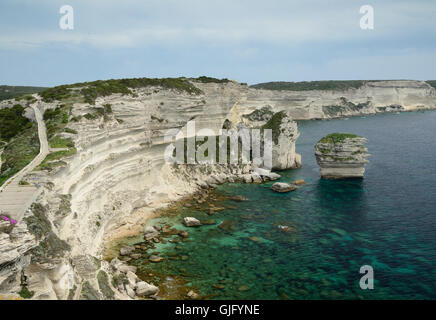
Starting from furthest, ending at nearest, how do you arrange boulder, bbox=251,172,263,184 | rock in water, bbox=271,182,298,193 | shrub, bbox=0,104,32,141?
boulder, bbox=251,172,263,184, rock in water, bbox=271,182,298,193, shrub, bbox=0,104,32,141

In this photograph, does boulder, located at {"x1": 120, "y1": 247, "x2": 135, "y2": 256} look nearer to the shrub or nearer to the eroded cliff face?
the eroded cliff face

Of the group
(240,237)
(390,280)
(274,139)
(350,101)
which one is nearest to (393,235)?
(390,280)

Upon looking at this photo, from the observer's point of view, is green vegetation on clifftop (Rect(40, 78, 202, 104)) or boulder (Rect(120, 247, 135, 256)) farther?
green vegetation on clifftop (Rect(40, 78, 202, 104))

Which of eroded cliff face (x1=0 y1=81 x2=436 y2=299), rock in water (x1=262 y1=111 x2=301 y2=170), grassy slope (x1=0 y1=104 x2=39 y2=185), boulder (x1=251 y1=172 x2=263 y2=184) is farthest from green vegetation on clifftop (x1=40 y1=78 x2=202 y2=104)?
rock in water (x1=262 y1=111 x2=301 y2=170)

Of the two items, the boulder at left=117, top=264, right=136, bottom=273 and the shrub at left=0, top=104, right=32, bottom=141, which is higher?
the shrub at left=0, top=104, right=32, bottom=141

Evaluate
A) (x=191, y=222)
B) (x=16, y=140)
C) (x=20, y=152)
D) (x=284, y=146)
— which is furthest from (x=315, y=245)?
(x=284, y=146)

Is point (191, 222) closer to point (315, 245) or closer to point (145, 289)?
point (145, 289)

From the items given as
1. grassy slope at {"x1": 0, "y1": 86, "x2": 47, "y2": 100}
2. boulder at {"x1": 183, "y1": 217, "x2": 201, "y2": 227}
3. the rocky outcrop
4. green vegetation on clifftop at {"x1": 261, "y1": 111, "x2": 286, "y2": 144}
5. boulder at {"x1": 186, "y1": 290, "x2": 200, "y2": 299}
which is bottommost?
boulder at {"x1": 186, "y1": 290, "x2": 200, "y2": 299}
